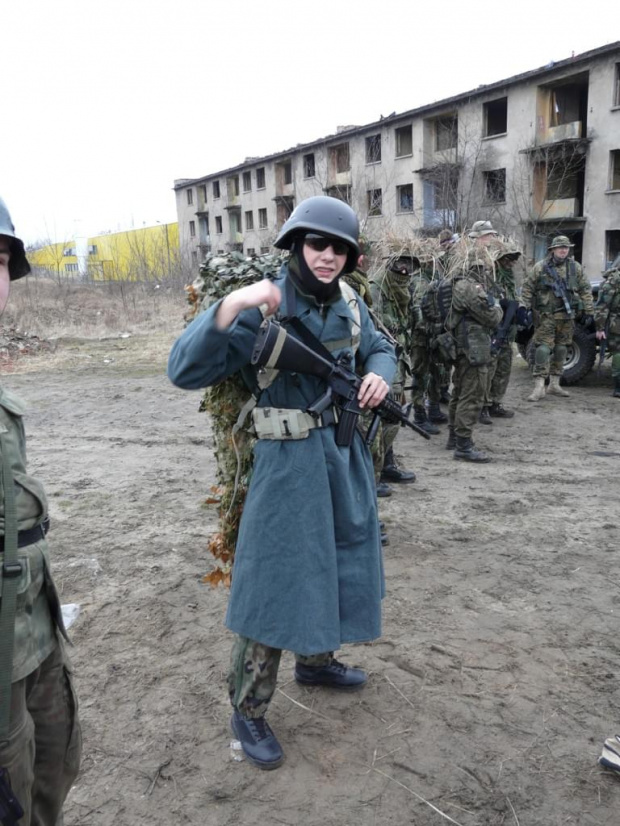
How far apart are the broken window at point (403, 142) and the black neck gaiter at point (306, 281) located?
30395 mm

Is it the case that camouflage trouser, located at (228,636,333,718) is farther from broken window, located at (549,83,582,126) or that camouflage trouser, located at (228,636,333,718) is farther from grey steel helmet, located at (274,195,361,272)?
broken window, located at (549,83,582,126)

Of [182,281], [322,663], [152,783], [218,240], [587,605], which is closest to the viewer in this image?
[152,783]

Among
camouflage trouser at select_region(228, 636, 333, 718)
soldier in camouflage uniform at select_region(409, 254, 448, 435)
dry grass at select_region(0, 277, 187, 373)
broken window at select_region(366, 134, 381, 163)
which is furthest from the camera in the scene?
broken window at select_region(366, 134, 381, 163)

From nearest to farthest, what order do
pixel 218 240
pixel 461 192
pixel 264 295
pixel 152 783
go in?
pixel 264 295, pixel 152 783, pixel 461 192, pixel 218 240

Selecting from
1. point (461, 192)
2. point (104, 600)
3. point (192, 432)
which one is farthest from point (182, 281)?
point (104, 600)

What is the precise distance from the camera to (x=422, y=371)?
7477mm

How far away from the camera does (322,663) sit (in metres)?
2.92

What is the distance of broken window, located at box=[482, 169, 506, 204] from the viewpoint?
26011 mm

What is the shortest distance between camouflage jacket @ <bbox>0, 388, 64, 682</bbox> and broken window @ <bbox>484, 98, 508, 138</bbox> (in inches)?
1117

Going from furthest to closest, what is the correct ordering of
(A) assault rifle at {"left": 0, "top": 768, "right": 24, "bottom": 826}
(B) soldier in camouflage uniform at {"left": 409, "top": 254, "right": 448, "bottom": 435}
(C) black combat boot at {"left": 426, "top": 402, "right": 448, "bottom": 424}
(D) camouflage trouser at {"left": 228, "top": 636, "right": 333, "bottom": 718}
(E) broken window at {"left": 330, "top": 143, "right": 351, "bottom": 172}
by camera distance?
(E) broken window at {"left": 330, "top": 143, "right": 351, "bottom": 172} → (C) black combat boot at {"left": 426, "top": 402, "right": 448, "bottom": 424} → (B) soldier in camouflage uniform at {"left": 409, "top": 254, "right": 448, "bottom": 435} → (D) camouflage trouser at {"left": 228, "top": 636, "right": 333, "bottom": 718} → (A) assault rifle at {"left": 0, "top": 768, "right": 24, "bottom": 826}

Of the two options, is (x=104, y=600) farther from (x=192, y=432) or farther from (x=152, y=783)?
(x=192, y=432)

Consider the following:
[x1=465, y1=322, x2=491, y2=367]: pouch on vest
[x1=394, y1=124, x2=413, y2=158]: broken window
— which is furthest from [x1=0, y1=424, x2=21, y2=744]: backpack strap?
[x1=394, y1=124, x2=413, y2=158]: broken window

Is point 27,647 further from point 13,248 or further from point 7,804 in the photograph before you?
point 13,248

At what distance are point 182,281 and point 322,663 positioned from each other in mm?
27681
